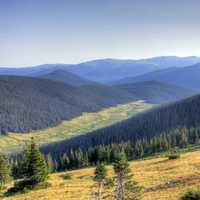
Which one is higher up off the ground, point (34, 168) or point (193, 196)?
point (193, 196)

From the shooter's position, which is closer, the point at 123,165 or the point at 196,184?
the point at 123,165

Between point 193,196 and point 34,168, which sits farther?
point 34,168

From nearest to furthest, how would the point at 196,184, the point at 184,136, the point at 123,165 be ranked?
1. the point at 123,165
2. the point at 196,184
3. the point at 184,136

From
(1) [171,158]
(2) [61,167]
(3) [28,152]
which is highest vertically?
(3) [28,152]

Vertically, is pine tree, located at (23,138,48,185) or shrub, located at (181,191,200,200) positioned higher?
shrub, located at (181,191,200,200)

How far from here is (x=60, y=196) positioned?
50.8 metres

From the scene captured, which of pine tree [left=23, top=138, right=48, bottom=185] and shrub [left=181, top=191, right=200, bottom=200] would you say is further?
pine tree [left=23, top=138, right=48, bottom=185]

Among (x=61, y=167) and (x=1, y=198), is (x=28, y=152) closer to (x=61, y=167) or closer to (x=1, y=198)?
(x=1, y=198)

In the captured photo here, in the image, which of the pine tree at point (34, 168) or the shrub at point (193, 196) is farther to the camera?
the pine tree at point (34, 168)

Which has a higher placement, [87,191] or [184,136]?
[87,191]

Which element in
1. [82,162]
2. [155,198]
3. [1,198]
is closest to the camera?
[155,198]

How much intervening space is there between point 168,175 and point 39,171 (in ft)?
78.1

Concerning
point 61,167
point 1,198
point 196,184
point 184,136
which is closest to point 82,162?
point 61,167

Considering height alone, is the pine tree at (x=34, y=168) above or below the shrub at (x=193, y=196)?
below
